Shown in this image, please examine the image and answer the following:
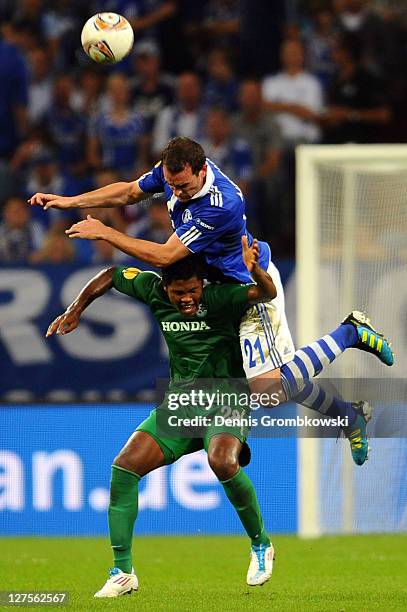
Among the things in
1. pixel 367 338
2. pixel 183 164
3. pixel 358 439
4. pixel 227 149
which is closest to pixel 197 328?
pixel 183 164

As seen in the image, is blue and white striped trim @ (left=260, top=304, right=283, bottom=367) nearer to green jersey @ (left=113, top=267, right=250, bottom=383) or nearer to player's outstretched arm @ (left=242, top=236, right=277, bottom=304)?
green jersey @ (left=113, top=267, right=250, bottom=383)

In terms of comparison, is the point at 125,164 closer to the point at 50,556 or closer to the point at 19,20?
the point at 19,20

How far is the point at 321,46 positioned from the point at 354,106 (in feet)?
3.01

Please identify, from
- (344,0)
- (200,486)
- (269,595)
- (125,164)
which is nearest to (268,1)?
(344,0)

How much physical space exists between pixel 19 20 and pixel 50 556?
24.2ft

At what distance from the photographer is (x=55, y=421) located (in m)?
12.4

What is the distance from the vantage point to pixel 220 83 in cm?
1524

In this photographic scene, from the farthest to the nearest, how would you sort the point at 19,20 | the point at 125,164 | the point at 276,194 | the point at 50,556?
the point at 19,20 → the point at 125,164 → the point at 276,194 → the point at 50,556

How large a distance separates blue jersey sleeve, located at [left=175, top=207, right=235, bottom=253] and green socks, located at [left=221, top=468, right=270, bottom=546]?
1.41 m

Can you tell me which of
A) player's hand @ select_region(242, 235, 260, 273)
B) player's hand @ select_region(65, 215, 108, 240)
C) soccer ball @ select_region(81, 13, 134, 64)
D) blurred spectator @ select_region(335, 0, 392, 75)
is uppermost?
soccer ball @ select_region(81, 13, 134, 64)

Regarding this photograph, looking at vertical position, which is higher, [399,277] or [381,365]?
[399,277]

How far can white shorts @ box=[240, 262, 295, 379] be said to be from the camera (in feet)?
28.1

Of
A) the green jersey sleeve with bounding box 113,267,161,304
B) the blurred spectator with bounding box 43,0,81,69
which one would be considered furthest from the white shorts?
the blurred spectator with bounding box 43,0,81,69

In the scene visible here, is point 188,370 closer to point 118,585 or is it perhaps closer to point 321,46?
point 118,585
